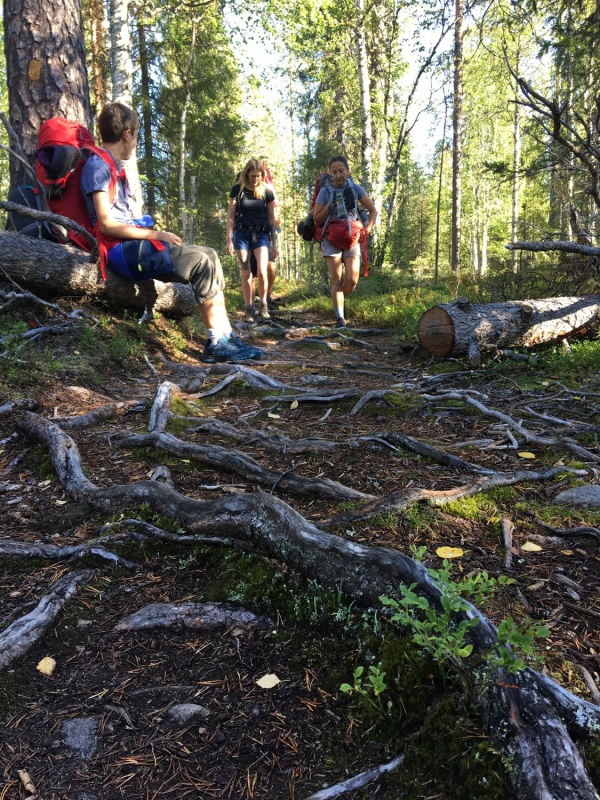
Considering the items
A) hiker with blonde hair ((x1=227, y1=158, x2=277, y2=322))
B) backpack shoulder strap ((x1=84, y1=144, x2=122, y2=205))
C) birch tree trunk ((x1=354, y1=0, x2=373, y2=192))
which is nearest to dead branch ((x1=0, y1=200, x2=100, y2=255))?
backpack shoulder strap ((x1=84, y1=144, x2=122, y2=205))

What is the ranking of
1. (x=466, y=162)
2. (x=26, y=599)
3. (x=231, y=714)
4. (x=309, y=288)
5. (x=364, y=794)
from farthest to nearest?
(x=466, y=162) → (x=309, y=288) → (x=26, y=599) → (x=231, y=714) → (x=364, y=794)

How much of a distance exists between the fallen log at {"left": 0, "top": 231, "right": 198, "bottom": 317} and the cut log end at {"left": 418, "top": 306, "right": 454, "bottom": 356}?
3.47 m

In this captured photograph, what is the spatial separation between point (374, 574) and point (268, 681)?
19.2 inches

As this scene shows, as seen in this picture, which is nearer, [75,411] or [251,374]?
[75,411]

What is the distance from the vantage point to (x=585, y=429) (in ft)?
11.5

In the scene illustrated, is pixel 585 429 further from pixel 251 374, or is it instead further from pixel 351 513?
pixel 251 374

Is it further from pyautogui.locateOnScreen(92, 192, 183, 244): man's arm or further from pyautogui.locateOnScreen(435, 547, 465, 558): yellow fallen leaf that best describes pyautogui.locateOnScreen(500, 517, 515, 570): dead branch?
pyautogui.locateOnScreen(92, 192, 183, 244): man's arm

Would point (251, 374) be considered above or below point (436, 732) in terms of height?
above

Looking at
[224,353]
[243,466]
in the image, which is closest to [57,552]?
[243,466]

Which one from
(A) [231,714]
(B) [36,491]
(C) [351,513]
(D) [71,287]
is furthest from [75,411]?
(A) [231,714]

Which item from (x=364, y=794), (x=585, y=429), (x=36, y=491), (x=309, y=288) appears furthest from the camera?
(x=309, y=288)

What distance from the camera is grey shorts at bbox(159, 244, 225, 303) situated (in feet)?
18.6

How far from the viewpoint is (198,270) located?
575 cm

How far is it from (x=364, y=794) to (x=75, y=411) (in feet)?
11.9
